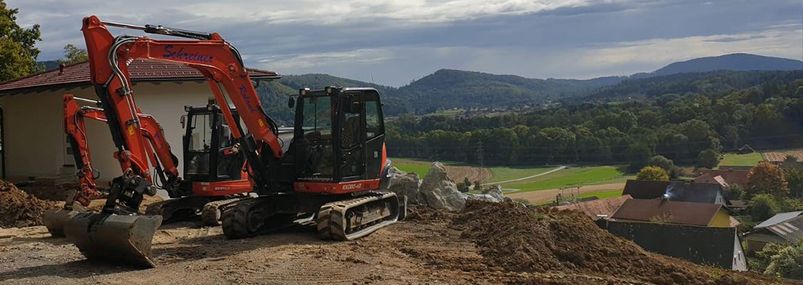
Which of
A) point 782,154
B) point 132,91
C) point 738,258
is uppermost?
point 132,91

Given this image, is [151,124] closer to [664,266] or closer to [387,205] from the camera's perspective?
[387,205]

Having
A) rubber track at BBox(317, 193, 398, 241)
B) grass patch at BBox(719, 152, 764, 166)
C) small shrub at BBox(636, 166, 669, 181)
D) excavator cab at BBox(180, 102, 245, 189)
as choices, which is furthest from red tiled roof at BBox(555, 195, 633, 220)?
rubber track at BBox(317, 193, 398, 241)

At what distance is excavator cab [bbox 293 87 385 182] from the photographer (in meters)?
11.5

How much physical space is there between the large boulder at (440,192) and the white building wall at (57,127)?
716 cm

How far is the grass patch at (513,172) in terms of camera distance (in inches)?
2340

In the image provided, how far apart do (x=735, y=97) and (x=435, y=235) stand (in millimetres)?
82678

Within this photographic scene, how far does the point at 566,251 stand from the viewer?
9961 mm

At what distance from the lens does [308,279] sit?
858 centimetres

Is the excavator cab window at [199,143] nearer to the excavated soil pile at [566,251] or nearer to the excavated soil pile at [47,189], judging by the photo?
the excavated soil pile at [566,251]

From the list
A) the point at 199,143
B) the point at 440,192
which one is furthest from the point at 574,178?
the point at 199,143

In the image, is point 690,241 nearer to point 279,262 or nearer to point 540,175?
point 279,262

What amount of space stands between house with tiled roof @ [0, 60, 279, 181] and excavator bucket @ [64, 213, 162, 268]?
1101cm

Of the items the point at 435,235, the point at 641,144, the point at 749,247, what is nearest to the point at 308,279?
the point at 435,235

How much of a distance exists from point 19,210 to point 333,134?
25.0 ft
